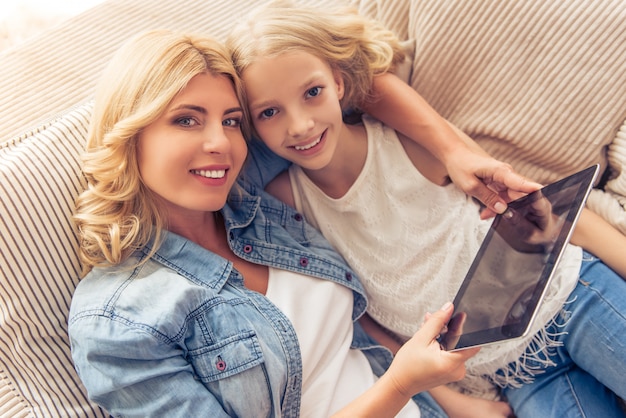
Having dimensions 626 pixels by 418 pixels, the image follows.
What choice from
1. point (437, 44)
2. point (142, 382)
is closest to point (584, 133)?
point (437, 44)

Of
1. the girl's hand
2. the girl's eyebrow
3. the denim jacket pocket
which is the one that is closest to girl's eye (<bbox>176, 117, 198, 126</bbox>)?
the girl's eyebrow

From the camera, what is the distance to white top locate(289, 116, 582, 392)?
3.62ft

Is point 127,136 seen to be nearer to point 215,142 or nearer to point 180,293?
point 215,142

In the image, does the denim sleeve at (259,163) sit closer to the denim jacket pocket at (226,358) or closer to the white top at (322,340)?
the white top at (322,340)

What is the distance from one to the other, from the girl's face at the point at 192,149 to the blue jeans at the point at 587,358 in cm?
72

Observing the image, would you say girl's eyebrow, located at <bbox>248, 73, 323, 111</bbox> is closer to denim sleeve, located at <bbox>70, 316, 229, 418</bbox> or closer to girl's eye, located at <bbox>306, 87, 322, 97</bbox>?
girl's eye, located at <bbox>306, 87, 322, 97</bbox>

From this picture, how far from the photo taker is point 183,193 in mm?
868

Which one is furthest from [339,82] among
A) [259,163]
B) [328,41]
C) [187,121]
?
[187,121]

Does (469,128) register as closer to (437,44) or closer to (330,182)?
(437,44)

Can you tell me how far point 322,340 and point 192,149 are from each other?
42 centimetres

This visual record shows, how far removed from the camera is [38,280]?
2.83 feet

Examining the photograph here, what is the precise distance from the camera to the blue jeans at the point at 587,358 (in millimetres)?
994

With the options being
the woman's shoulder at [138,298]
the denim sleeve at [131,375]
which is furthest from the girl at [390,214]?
the denim sleeve at [131,375]

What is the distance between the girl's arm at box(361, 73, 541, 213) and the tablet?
9 cm
